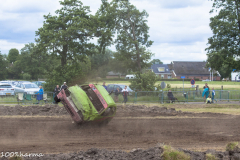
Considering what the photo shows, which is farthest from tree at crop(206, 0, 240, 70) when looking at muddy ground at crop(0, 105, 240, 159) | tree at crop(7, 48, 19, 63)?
tree at crop(7, 48, 19, 63)

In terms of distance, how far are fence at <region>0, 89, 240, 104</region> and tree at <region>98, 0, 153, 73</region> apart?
366 inches

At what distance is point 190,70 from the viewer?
97.2 m

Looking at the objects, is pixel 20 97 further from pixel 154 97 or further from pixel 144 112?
pixel 154 97

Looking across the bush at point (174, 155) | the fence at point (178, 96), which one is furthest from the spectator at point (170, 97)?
the bush at point (174, 155)

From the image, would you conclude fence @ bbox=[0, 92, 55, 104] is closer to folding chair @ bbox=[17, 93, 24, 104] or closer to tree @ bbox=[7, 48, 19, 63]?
folding chair @ bbox=[17, 93, 24, 104]

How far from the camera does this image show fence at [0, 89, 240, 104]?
64.0 feet

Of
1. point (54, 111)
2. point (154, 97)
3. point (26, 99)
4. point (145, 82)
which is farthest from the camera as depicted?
point (145, 82)

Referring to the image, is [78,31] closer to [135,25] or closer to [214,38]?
[135,25]

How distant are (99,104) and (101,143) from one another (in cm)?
169

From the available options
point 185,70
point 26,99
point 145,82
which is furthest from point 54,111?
point 185,70

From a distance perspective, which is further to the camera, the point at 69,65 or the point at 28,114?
the point at 69,65

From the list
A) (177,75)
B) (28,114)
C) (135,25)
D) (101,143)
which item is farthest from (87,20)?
(177,75)

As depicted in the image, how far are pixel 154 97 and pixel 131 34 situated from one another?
1257 cm

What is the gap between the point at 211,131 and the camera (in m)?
9.98
